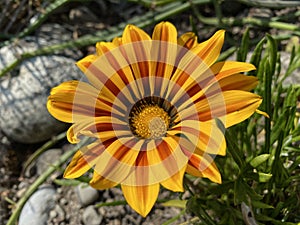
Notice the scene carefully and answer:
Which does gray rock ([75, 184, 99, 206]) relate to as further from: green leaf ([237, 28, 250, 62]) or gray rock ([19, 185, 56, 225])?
green leaf ([237, 28, 250, 62])

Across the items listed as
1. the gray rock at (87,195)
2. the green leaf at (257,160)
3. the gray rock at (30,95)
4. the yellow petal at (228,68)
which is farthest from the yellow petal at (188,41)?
the gray rock at (30,95)

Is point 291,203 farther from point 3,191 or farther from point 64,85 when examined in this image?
point 3,191

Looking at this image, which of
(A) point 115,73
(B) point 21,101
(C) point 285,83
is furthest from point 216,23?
(A) point 115,73

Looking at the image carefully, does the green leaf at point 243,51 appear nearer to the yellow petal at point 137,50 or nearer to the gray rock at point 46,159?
the yellow petal at point 137,50

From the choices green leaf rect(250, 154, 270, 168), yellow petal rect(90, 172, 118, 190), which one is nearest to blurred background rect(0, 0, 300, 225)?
green leaf rect(250, 154, 270, 168)

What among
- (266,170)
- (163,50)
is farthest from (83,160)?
(266,170)
